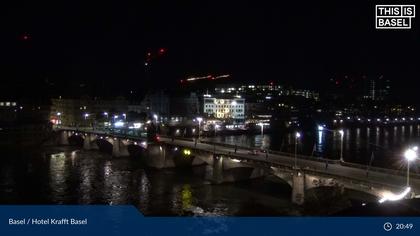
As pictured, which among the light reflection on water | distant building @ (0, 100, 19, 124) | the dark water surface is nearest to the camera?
the dark water surface

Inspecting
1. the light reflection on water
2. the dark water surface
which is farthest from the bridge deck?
the light reflection on water

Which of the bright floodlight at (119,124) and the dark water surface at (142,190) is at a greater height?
the bright floodlight at (119,124)

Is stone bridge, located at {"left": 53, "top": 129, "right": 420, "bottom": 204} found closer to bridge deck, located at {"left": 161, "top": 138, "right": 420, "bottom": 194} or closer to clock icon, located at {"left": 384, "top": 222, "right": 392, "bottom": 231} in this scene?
bridge deck, located at {"left": 161, "top": 138, "right": 420, "bottom": 194}

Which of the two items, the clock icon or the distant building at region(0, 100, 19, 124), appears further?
the distant building at region(0, 100, 19, 124)

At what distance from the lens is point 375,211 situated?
8477 millimetres

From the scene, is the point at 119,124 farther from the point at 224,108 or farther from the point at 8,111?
the point at 224,108

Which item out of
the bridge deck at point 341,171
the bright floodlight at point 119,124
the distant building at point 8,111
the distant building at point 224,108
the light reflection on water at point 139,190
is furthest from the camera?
the distant building at point 224,108

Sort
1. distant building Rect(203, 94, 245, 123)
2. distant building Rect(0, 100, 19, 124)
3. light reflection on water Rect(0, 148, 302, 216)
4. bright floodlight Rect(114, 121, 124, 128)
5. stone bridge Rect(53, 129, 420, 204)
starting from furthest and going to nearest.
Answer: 1. distant building Rect(203, 94, 245, 123)
2. bright floodlight Rect(114, 121, 124, 128)
3. distant building Rect(0, 100, 19, 124)
4. light reflection on water Rect(0, 148, 302, 216)
5. stone bridge Rect(53, 129, 420, 204)

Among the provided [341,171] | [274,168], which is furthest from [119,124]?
[341,171]

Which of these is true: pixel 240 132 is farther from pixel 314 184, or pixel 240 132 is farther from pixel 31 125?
pixel 314 184

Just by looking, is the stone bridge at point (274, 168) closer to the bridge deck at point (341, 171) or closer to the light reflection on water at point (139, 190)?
the bridge deck at point (341, 171)

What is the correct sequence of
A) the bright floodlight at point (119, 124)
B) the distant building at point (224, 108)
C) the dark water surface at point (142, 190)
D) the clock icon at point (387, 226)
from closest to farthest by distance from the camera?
the clock icon at point (387, 226) < the dark water surface at point (142, 190) < the bright floodlight at point (119, 124) < the distant building at point (224, 108)

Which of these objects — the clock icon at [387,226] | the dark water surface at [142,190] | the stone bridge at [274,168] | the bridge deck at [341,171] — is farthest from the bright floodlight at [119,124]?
the clock icon at [387,226]

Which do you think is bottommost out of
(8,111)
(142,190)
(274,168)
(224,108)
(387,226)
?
(142,190)
